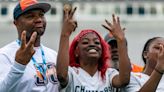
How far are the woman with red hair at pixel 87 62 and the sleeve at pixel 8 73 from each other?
37cm

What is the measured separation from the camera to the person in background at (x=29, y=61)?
15.4 ft

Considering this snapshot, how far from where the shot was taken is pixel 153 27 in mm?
31953

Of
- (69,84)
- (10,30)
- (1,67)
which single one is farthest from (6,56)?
(10,30)

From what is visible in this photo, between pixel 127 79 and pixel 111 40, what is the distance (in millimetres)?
1292

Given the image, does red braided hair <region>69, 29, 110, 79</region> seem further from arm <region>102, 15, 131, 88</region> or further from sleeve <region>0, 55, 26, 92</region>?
sleeve <region>0, 55, 26, 92</region>

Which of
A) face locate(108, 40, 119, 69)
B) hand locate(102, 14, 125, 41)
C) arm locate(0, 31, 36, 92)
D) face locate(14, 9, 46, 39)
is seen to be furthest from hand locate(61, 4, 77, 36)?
face locate(108, 40, 119, 69)

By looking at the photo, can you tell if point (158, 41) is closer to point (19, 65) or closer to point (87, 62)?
point (87, 62)

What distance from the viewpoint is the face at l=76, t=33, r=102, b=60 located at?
203 inches

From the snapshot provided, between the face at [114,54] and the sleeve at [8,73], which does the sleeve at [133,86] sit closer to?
the face at [114,54]

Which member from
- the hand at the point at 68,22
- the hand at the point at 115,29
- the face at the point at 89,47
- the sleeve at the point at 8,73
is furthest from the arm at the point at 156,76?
the sleeve at the point at 8,73

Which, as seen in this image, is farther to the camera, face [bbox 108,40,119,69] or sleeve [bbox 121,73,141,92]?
face [bbox 108,40,119,69]

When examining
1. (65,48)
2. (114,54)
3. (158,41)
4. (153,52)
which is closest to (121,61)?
(65,48)

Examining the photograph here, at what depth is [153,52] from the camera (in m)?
5.59

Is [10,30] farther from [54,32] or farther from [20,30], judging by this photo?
[20,30]
